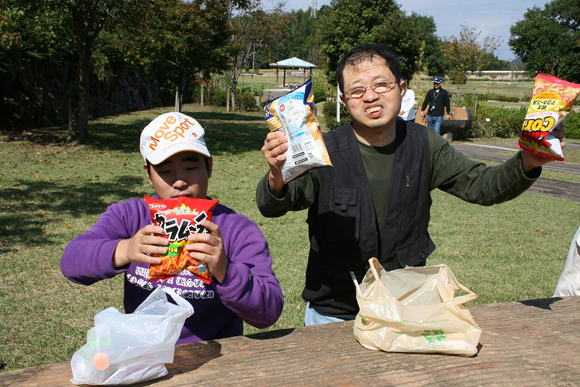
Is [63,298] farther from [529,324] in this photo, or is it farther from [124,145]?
[124,145]

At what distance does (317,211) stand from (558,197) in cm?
910

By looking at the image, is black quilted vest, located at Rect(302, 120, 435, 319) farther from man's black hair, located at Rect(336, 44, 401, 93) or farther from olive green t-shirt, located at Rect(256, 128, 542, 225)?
man's black hair, located at Rect(336, 44, 401, 93)

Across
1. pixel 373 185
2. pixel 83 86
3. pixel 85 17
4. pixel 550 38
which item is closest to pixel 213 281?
pixel 373 185

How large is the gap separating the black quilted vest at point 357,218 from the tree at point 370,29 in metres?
20.5

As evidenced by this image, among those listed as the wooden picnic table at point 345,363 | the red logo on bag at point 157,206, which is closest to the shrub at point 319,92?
the wooden picnic table at point 345,363

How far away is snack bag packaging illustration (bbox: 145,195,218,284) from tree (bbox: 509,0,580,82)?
141 feet

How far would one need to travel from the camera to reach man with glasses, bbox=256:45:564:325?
2.20m

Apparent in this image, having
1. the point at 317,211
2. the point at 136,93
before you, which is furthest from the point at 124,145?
the point at 136,93

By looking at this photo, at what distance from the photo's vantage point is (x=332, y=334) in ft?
6.00

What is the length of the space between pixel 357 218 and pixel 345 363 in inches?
29.7

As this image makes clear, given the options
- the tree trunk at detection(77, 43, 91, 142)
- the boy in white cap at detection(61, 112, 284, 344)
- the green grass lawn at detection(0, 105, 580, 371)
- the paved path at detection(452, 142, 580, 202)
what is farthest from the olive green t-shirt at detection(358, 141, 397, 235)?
the tree trunk at detection(77, 43, 91, 142)

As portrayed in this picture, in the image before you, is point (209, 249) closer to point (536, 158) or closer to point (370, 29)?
point (536, 158)

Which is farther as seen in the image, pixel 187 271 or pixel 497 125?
pixel 497 125

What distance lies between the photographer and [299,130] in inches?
70.0
